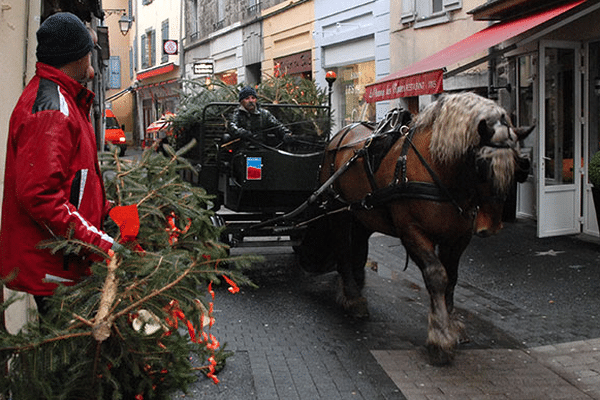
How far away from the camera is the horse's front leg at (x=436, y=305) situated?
203 inches

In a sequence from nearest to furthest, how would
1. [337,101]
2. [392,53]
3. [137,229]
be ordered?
1. [137,229]
2. [392,53]
3. [337,101]

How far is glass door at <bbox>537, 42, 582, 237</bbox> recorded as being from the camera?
402 inches

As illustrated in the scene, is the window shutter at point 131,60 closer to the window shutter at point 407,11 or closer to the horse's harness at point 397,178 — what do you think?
the window shutter at point 407,11

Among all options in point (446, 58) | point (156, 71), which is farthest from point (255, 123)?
point (156, 71)

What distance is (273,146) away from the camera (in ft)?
26.3

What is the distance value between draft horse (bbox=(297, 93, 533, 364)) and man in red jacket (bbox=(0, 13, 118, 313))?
2.72 metres

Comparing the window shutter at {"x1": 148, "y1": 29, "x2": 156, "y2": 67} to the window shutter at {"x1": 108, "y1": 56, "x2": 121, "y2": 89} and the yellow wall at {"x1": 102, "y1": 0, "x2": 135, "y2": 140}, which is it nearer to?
the yellow wall at {"x1": 102, "y1": 0, "x2": 135, "y2": 140}

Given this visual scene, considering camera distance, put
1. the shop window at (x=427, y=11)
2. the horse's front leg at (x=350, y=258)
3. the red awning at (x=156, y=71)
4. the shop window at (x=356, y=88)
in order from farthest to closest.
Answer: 1. the red awning at (x=156, y=71)
2. the shop window at (x=356, y=88)
3. the shop window at (x=427, y=11)
4. the horse's front leg at (x=350, y=258)

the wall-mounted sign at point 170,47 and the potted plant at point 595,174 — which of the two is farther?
the wall-mounted sign at point 170,47

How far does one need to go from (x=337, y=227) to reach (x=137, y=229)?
14.3ft

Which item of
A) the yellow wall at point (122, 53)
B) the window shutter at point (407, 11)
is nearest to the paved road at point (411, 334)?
the window shutter at point (407, 11)

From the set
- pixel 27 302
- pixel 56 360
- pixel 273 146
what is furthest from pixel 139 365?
pixel 273 146

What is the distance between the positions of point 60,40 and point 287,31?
2020cm

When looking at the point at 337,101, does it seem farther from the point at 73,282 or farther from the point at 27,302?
the point at 73,282
